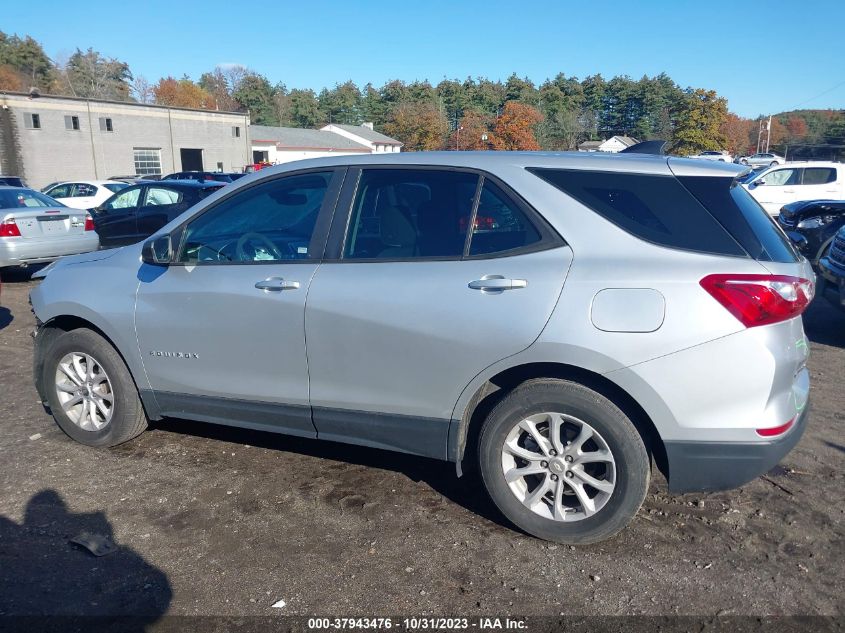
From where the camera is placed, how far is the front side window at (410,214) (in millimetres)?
3555

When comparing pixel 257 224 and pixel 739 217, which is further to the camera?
pixel 257 224

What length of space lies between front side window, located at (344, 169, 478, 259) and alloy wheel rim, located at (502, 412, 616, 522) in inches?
38.0

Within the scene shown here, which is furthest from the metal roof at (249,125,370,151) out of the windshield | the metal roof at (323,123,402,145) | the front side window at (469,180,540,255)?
the front side window at (469,180,540,255)

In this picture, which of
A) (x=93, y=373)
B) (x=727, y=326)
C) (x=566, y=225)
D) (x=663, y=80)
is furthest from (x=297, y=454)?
(x=663, y=80)

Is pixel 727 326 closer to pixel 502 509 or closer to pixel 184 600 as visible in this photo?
pixel 502 509

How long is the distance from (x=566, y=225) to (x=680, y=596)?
5.72 feet

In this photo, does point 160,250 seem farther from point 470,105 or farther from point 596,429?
point 470,105

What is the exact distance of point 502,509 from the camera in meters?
3.49

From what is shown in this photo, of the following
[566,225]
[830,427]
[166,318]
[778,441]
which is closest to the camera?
[778,441]

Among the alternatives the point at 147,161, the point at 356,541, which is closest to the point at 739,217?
the point at 356,541

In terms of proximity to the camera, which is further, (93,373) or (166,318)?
(93,373)

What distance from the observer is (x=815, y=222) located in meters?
11.5

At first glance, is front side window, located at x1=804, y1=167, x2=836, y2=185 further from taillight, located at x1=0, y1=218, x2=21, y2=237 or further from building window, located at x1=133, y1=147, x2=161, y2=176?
building window, located at x1=133, y1=147, x2=161, y2=176

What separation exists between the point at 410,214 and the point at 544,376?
1.13 meters
